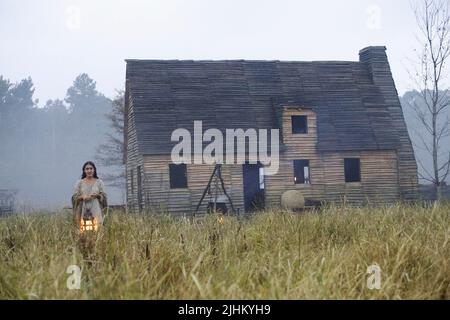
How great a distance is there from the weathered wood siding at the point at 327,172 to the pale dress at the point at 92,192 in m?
13.1

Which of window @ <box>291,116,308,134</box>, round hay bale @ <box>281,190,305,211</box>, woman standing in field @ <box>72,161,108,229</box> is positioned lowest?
round hay bale @ <box>281,190,305,211</box>

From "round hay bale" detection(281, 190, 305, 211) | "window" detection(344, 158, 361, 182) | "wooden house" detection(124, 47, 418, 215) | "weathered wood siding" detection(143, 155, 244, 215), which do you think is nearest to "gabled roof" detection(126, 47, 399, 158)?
"wooden house" detection(124, 47, 418, 215)

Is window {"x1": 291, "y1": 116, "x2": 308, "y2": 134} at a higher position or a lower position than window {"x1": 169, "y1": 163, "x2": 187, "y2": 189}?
higher

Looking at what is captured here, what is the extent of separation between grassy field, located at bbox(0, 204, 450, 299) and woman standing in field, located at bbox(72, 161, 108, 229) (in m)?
0.67

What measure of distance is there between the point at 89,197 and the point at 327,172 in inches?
591

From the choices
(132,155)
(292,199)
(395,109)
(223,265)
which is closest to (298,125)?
(395,109)

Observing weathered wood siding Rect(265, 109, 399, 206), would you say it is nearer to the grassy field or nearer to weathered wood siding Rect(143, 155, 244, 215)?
weathered wood siding Rect(143, 155, 244, 215)

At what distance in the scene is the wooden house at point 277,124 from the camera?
61.6 ft

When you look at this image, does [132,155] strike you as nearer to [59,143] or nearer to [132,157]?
[132,157]

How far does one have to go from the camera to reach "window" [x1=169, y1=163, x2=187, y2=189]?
63.2ft

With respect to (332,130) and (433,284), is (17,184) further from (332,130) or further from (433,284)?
(433,284)
